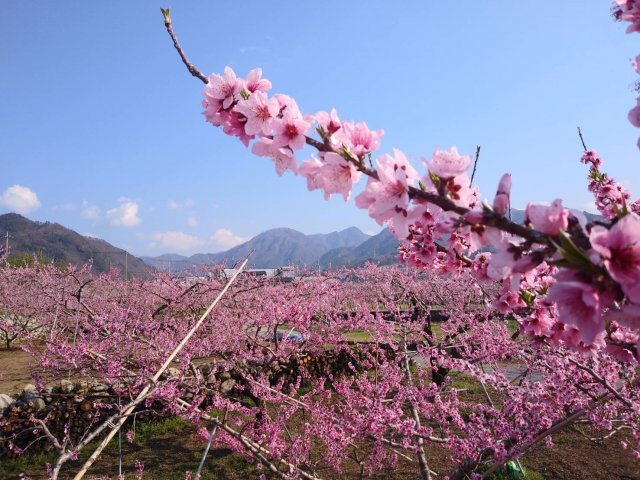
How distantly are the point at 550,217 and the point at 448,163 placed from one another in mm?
341

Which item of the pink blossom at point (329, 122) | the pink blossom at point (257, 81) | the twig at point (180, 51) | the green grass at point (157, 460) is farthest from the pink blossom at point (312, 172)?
the green grass at point (157, 460)

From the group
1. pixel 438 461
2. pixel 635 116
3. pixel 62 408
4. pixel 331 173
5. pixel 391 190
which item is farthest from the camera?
pixel 62 408

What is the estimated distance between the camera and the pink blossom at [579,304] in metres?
0.75

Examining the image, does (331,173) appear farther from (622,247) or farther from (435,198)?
(622,247)

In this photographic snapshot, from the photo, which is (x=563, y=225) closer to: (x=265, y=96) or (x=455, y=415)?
(x=265, y=96)

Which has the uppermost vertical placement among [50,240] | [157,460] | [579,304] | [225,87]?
[50,240]

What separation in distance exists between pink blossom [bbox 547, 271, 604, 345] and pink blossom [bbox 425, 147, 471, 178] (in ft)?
1.28

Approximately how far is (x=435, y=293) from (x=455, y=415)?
32.1 feet

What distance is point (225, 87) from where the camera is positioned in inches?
58.2

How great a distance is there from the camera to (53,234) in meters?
97.4

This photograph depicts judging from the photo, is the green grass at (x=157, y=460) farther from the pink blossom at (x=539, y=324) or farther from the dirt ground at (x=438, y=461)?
the pink blossom at (x=539, y=324)

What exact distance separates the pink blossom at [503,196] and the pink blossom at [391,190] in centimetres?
23

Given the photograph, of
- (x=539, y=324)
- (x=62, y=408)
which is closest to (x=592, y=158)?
(x=539, y=324)

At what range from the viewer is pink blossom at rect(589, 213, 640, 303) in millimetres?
744
